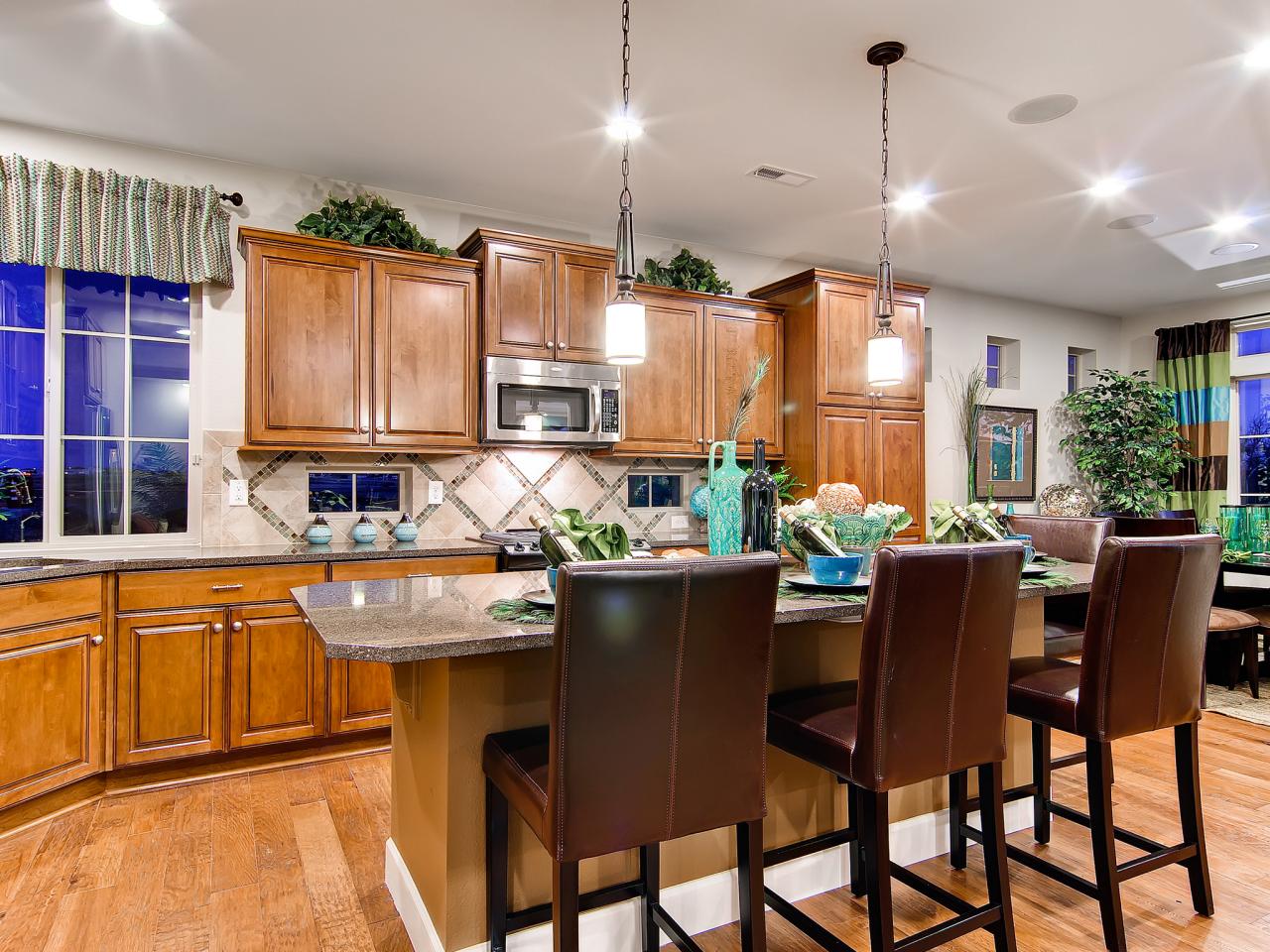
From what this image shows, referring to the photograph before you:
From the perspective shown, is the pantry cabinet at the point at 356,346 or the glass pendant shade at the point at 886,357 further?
the pantry cabinet at the point at 356,346

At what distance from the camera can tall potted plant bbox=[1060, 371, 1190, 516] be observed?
6.23m

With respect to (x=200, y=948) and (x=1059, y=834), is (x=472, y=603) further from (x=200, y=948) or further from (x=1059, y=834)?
(x=1059, y=834)

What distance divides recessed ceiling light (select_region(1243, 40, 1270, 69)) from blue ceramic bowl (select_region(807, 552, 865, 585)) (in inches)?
95.5

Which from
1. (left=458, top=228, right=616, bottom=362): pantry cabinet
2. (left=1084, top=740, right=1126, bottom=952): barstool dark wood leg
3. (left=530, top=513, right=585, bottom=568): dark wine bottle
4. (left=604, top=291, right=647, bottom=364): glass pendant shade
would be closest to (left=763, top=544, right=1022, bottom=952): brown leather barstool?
(left=1084, top=740, right=1126, bottom=952): barstool dark wood leg

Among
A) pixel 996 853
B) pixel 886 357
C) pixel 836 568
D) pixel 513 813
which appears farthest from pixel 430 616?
pixel 886 357

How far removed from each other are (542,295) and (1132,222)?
349 centimetres

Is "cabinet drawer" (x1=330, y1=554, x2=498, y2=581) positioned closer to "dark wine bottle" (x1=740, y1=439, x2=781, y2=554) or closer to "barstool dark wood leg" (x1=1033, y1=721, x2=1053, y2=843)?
"dark wine bottle" (x1=740, y1=439, x2=781, y2=554)

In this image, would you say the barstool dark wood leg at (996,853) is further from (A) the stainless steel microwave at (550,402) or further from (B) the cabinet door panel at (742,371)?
(B) the cabinet door panel at (742,371)

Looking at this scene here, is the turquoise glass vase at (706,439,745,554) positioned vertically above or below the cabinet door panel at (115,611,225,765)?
above

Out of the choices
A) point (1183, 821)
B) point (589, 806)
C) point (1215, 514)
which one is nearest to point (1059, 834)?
point (1183, 821)

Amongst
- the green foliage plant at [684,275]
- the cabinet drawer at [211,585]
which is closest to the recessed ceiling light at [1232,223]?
the green foliage plant at [684,275]

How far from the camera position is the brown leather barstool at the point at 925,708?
162 cm

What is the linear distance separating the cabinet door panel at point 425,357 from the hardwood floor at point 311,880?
162cm

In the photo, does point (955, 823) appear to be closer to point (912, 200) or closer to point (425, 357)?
point (425, 357)
